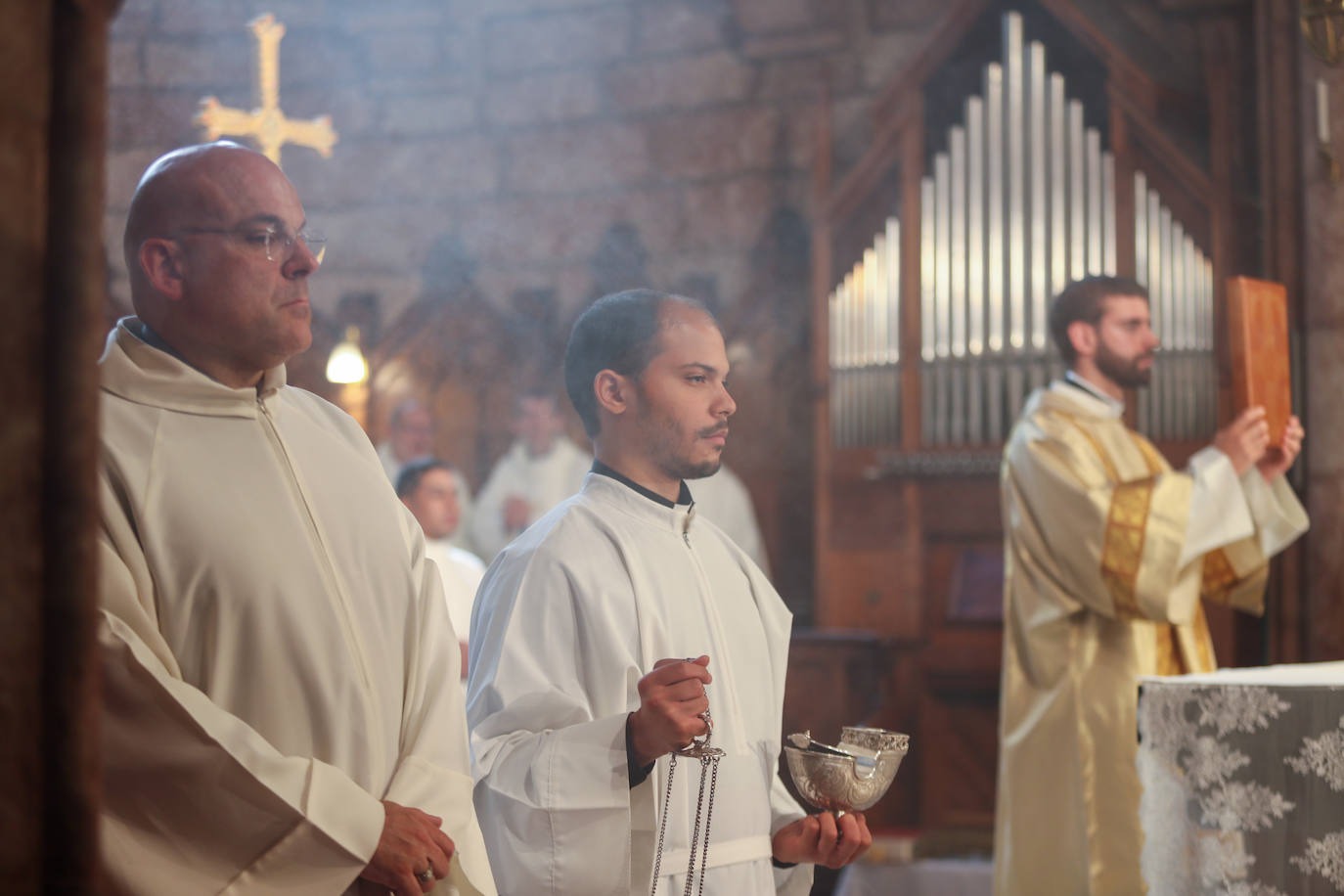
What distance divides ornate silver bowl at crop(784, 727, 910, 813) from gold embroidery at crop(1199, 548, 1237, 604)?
2.79m

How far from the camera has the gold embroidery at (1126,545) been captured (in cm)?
423

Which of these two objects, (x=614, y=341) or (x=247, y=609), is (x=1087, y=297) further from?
(x=247, y=609)

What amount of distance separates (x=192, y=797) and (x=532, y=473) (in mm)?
6697

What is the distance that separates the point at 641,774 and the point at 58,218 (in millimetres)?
1388

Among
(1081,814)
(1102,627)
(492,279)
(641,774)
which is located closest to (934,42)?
(492,279)

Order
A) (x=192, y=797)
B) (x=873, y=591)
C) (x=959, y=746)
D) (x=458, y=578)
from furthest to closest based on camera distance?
(x=873, y=591) < (x=959, y=746) < (x=458, y=578) < (x=192, y=797)

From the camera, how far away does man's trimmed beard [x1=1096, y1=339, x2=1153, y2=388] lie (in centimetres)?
462

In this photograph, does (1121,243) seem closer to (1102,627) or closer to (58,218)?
(1102,627)

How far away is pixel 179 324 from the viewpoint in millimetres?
1948

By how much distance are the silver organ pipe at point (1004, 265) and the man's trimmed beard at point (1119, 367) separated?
7.54 ft

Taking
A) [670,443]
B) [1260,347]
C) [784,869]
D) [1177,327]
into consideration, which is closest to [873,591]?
[1177,327]

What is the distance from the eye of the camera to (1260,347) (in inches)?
167

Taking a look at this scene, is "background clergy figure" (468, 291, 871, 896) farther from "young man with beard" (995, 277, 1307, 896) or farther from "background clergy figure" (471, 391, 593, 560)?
"background clergy figure" (471, 391, 593, 560)

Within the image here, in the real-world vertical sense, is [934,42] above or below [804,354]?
above
